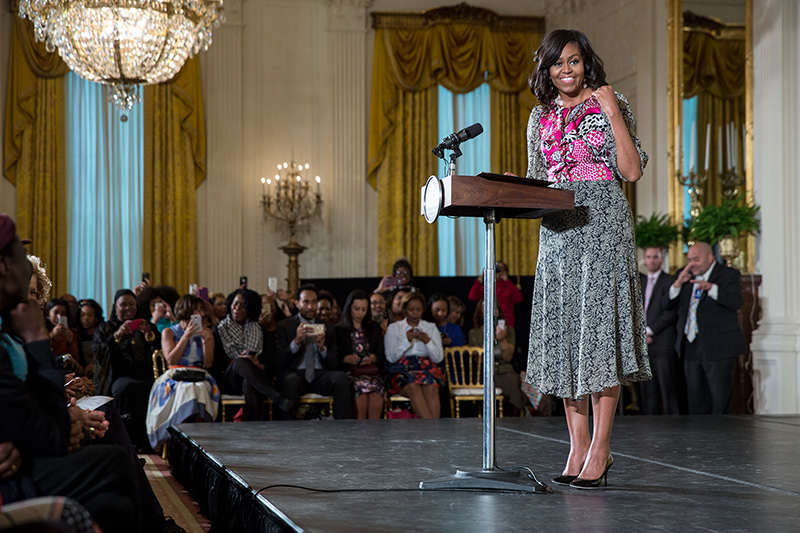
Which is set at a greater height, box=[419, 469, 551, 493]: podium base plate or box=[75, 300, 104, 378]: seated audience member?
box=[75, 300, 104, 378]: seated audience member

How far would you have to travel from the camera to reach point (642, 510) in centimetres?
232

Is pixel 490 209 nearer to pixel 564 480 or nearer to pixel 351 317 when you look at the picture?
pixel 564 480

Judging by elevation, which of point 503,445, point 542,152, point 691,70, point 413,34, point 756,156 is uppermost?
point 413,34

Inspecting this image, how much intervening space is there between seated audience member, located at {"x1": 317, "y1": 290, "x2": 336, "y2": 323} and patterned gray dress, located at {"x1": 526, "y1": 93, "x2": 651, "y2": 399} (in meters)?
3.80

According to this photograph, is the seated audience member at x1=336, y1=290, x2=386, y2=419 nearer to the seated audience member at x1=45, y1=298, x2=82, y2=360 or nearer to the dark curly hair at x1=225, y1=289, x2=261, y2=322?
the dark curly hair at x1=225, y1=289, x2=261, y2=322

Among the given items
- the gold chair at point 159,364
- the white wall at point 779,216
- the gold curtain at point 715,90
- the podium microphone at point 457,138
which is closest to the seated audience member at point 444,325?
the gold chair at point 159,364

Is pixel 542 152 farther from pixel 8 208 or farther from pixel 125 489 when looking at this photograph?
pixel 8 208

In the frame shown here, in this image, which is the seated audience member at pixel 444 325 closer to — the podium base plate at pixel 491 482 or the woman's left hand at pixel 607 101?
the podium base plate at pixel 491 482

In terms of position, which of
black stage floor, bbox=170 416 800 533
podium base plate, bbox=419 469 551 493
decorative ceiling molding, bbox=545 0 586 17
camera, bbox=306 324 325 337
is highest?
decorative ceiling molding, bbox=545 0 586 17

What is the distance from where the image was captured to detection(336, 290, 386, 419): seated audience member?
625 centimetres

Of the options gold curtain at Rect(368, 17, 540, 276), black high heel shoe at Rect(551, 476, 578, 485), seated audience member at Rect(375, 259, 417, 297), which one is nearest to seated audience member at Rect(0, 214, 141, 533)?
black high heel shoe at Rect(551, 476, 578, 485)

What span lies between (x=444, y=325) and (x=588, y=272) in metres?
4.52

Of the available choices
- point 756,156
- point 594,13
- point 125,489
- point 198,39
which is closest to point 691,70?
point 756,156

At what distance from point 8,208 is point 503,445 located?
800cm
